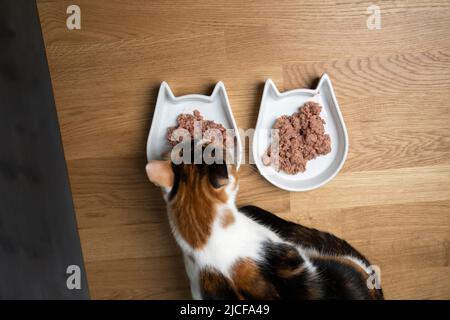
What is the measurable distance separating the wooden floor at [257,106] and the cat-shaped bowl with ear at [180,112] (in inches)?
1.7

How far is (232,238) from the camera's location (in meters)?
1.01

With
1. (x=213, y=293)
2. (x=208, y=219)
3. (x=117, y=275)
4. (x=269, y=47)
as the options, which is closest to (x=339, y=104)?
(x=269, y=47)

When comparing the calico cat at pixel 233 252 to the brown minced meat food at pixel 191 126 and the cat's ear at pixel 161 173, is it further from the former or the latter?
the brown minced meat food at pixel 191 126

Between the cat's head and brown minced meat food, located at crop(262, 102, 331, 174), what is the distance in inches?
8.8

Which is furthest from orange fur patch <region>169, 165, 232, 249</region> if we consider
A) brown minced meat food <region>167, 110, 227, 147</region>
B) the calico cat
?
brown minced meat food <region>167, 110, 227, 147</region>

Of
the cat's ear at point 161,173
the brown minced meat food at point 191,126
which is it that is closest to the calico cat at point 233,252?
the cat's ear at point 161,173

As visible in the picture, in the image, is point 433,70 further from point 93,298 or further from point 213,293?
point 93,298

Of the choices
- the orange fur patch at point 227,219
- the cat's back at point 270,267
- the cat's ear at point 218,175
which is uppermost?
the cat's ear at point 218,175

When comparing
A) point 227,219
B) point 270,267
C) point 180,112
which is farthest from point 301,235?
point 180,112

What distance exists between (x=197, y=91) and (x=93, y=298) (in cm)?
83

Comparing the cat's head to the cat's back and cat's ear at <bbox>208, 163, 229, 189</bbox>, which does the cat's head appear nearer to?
cat's ear at <bbox>208, 163, 229, 189</bbox>

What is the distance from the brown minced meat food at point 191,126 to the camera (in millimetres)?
1139

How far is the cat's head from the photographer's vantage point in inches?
38.4

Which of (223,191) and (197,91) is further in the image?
(197,91)
